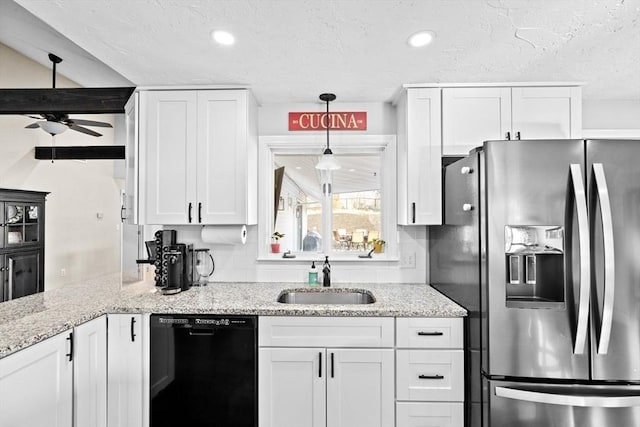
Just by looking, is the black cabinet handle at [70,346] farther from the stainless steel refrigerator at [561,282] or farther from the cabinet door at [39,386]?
the stainless steel refrigerator at [561,282]

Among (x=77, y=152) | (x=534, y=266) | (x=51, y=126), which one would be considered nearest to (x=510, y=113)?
(x=534, y=266)

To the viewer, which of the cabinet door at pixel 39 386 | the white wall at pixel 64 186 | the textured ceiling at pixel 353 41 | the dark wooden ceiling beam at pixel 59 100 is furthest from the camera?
the white wall at pixel 64 186

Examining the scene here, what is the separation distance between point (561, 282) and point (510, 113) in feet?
4.01

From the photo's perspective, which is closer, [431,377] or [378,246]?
[431,377]

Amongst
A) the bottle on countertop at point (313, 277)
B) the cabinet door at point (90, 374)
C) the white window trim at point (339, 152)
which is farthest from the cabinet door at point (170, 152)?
the bottle on countertop at point (313, 277)

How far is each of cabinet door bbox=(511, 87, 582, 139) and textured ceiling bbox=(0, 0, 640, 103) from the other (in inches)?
3.8

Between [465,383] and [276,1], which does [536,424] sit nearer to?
[465,383]

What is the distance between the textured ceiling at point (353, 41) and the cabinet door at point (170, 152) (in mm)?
141

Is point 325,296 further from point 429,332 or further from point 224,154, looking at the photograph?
point 224,154

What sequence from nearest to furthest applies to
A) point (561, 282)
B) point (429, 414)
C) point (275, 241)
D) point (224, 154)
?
point (561, 282), point (429, 414), point (224, 154), point (275, 241)

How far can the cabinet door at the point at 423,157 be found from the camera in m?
2.53

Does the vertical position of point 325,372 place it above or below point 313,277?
below

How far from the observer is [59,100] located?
2656mm

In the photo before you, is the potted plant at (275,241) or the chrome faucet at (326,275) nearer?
the chrome faucet at (326,275)
